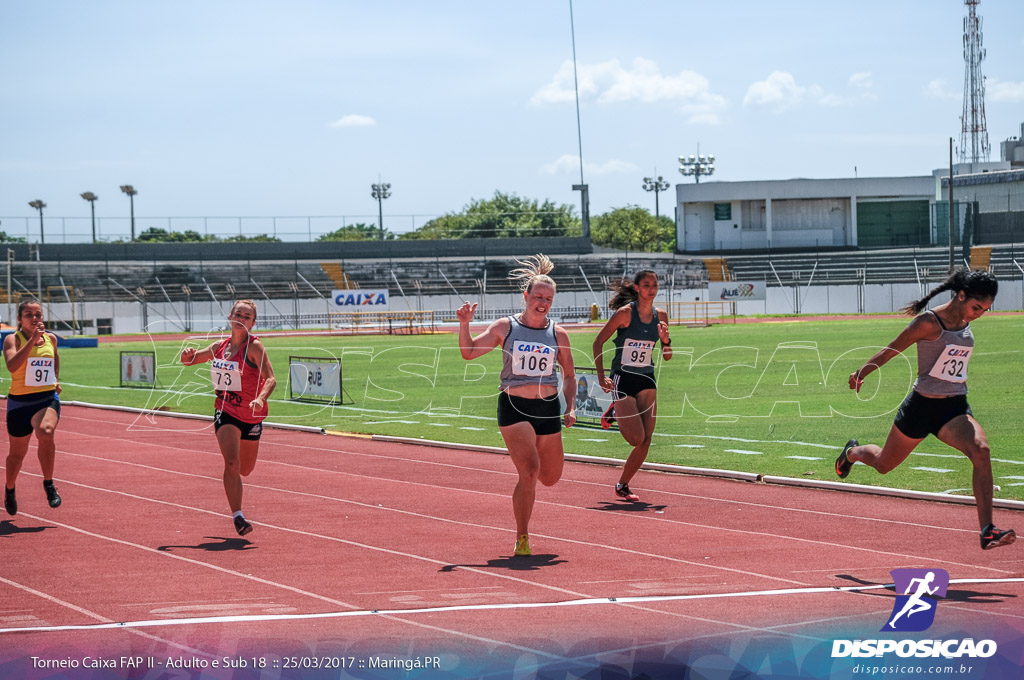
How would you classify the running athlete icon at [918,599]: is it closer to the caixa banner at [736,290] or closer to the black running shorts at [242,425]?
the black running shorts at [242,425]

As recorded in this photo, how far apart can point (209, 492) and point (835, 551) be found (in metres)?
6.84

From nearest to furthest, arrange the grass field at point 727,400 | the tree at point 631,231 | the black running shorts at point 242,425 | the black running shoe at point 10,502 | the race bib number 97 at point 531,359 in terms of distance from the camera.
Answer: the race bib number 97 at point 531,359 < the black running shorts at point 242,425 < the black running shoe at point 10,502 < the grass field at point 727,400 < the tree at point 631,231

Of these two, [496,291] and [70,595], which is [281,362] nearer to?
[70,595]

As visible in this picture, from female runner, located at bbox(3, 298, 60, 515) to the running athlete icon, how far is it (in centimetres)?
778

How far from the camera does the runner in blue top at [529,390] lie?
8.16 m

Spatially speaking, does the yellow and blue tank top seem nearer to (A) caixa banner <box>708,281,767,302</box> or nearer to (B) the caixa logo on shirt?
(B) the caixa logo on shirt

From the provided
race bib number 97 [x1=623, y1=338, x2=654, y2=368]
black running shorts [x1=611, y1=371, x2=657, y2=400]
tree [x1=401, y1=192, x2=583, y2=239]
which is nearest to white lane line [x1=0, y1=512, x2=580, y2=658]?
black running shorts [x1=611, y1=371, x2=657, y2=400]

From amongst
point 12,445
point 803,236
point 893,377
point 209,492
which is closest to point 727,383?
point 893,377

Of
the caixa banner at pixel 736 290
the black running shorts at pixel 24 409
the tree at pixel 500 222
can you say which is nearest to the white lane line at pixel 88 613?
the black running shorts at pixel 24 409

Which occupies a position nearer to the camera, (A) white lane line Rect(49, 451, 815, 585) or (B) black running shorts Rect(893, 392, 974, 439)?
(A) white lane line Rect(49, 451, 815, 585)

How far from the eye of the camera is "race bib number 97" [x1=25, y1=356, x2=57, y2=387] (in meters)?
10.6

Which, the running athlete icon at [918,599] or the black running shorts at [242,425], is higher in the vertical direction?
the black running shorts at [242,425]

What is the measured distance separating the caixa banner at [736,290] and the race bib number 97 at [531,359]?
203 ft

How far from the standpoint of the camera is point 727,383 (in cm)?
2384
